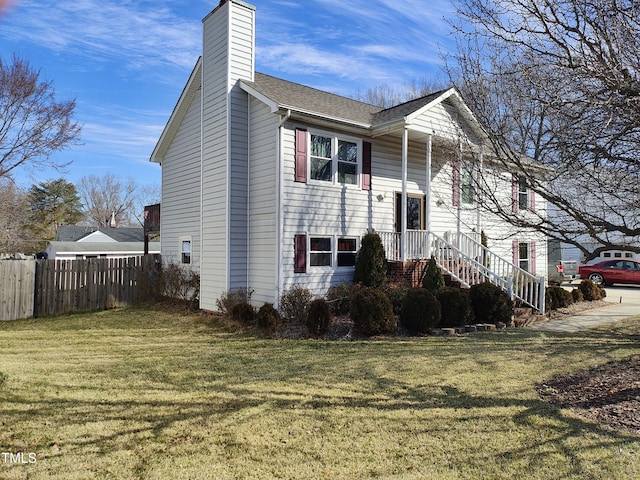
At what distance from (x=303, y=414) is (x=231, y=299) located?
689 centimetres

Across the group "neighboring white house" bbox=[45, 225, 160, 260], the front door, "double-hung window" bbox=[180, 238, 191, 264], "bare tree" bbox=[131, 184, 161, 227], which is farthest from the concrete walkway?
"bare tree" bbox=[131, 184, 161, 227]

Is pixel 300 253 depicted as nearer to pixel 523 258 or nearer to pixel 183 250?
pixel 183 250

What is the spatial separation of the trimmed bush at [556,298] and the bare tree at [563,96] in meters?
6.66

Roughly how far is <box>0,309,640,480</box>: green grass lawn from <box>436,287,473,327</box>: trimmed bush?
1.69 meters

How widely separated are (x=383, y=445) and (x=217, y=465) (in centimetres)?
138

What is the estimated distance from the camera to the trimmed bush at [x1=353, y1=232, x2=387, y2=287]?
11.8 metres

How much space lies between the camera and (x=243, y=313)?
10.2 m

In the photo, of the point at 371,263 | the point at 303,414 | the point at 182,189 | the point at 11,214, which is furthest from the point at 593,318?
the point at 11,214

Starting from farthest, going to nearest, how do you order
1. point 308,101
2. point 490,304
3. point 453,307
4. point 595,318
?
1. point 308,101
2. point 595,318
3. point 490,304
4. point 453,307

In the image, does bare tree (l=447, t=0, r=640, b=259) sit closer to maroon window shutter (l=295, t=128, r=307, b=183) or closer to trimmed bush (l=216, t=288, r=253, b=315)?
maroon window shutter (l=295, t=128, r=307, b=183)

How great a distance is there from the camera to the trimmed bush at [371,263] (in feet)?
38.6

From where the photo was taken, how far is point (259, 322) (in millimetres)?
9508

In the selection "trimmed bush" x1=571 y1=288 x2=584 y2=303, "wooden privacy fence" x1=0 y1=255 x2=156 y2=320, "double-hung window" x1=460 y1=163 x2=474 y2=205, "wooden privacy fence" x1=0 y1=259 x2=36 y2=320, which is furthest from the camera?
"trimmed bush" x1=571 y1=288 x2=584 y2=303

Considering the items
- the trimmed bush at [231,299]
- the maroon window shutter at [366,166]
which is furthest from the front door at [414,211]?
the trimmed bush at [231,299]
